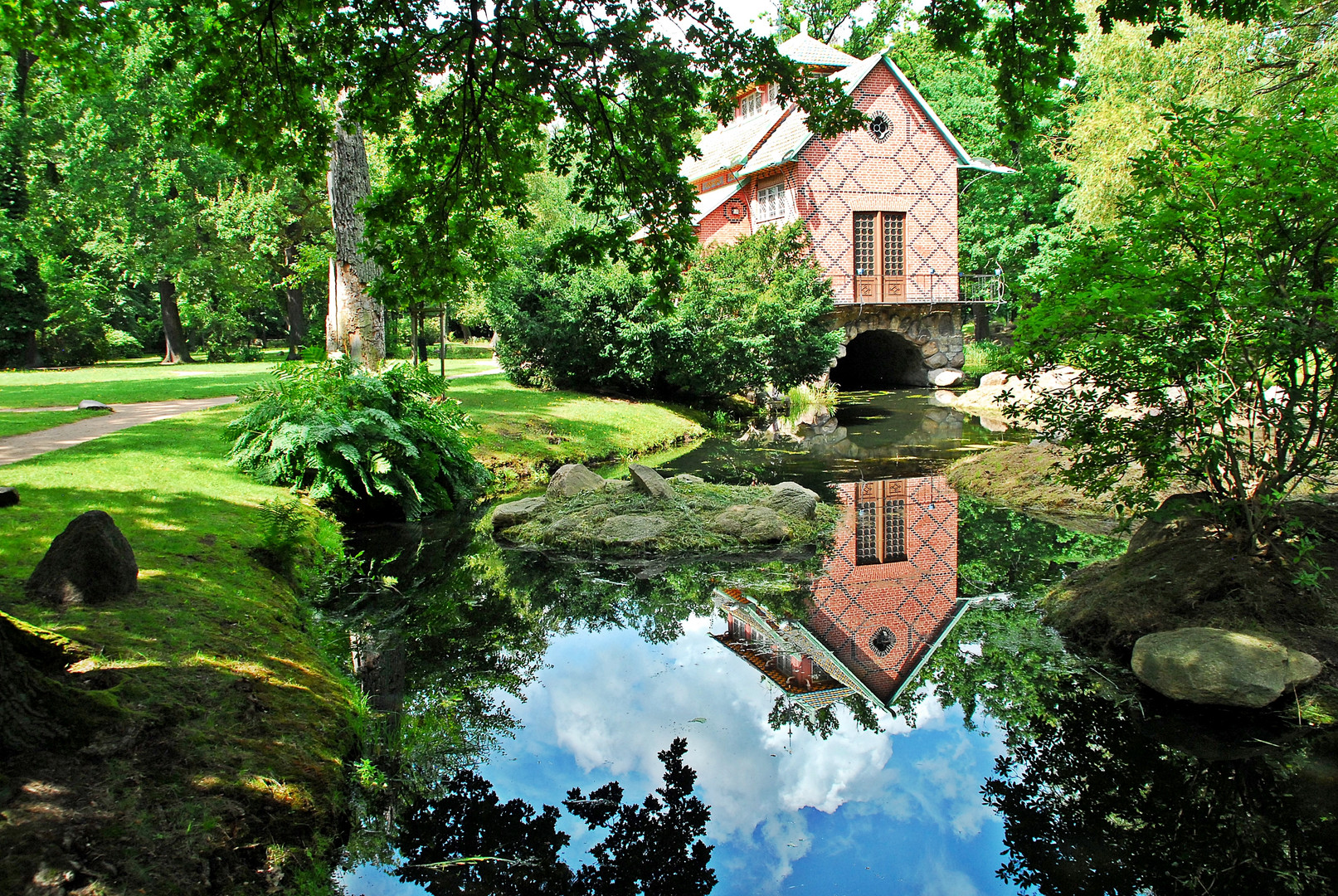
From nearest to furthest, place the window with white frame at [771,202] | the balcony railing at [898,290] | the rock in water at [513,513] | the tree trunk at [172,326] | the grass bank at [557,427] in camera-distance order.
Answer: the rock in water at [513,513], the grass bank at [557,427], the balcony railing at [898,290], the window with white frame at [771,202], the tree trunk at [172,326]

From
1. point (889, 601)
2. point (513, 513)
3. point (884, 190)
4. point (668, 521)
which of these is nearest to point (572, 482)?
point (513, 513)

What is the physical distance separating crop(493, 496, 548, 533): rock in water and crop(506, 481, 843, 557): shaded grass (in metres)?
0.13

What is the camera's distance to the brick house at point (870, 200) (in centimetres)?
3012

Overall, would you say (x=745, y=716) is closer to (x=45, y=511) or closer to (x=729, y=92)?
(x=729, y=92)

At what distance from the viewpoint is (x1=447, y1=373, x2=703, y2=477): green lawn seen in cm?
1642

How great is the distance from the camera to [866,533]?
1173cm

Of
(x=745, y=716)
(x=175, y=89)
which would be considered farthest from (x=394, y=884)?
(x=175, y=89)

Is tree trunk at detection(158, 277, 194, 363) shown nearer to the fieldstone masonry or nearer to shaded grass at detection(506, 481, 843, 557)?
the fieldstone masonry

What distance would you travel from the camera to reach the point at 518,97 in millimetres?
7570

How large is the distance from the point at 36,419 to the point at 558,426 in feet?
30.6

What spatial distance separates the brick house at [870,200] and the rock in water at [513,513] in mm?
19863

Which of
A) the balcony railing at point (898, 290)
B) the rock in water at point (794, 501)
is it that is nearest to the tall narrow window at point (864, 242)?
the balcony railing at point (898, 290)

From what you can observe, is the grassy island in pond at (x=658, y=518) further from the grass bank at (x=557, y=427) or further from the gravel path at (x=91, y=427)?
the gravel path at (x=91, y=427)

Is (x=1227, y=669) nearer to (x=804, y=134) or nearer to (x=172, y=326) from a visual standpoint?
(x=804, y=134)
